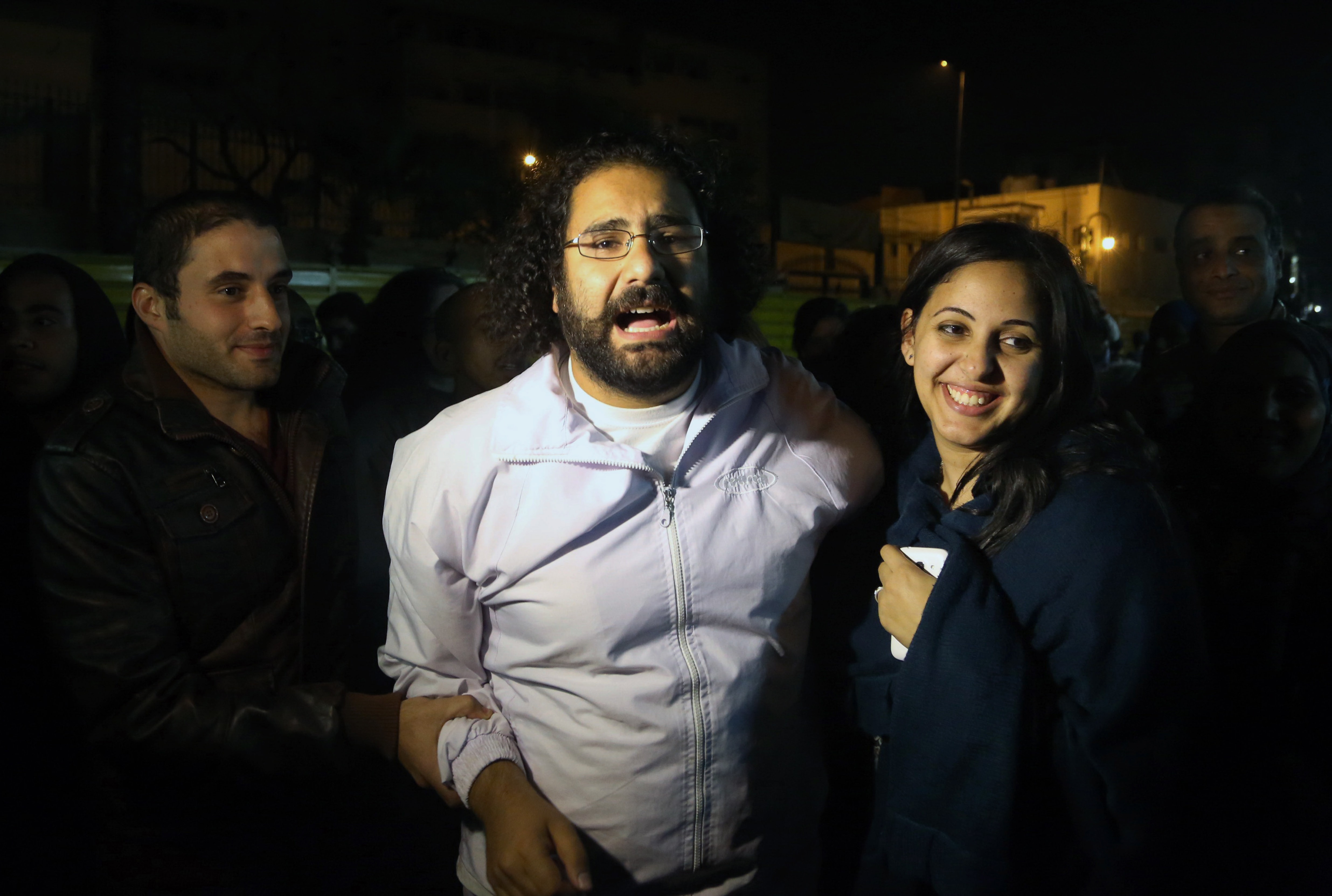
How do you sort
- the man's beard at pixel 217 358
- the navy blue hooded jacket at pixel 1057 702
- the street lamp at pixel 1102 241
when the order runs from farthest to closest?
the street lamp at pixel 1102 241
the man's beard at pixel 217 358
the navy blue hooded jacket at pixel 1057 702

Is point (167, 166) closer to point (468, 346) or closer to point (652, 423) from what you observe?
point (468, 346)

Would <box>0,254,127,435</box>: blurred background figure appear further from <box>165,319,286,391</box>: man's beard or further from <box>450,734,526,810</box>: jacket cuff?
<box>450,734,526,810</box>: jacket cuff

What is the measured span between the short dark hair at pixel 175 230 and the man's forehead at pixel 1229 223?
3.24 metres

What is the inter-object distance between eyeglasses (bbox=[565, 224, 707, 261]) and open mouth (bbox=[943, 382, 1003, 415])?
0.72m

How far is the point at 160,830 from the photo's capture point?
2.28m

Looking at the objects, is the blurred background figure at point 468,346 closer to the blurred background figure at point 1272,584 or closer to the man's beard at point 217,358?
the man's beard at point 217,358

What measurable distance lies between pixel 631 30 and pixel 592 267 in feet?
107

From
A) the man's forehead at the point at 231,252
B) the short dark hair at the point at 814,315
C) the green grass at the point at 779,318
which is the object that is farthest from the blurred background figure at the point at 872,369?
the green grass at the point at 779,318

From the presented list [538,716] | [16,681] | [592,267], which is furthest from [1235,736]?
[16,681]

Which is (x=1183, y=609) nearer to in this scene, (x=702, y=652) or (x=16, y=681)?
(x=702, y=652)

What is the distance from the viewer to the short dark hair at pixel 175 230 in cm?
242

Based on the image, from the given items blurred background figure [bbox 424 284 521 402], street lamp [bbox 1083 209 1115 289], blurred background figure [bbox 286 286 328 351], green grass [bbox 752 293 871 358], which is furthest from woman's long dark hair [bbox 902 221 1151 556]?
street lamp [bbox 1083 209 1115 289]

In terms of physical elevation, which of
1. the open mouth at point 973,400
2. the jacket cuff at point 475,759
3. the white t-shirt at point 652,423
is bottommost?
the jacket cuff at point 475,759

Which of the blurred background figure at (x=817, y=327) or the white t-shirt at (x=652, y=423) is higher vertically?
the blurred background figure at (x=817, y=327)
